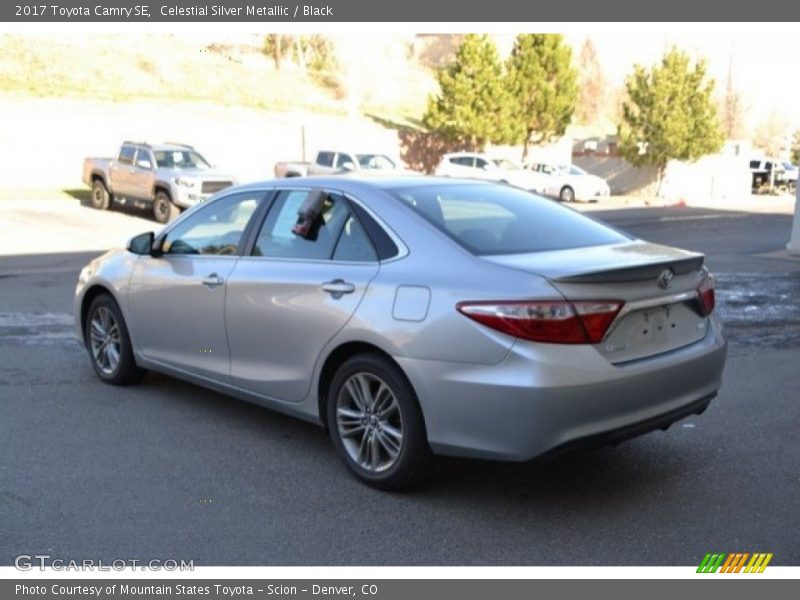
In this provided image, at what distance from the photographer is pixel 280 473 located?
4.90 meters

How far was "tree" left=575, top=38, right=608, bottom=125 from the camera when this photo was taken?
230 ft

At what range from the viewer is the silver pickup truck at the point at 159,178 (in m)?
20.6

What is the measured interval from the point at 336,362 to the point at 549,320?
1340mm

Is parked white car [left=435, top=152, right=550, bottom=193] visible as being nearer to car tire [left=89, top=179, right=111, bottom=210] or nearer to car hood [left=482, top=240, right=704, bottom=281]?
car tire [left=89, top=179, right=111, bottom=210]

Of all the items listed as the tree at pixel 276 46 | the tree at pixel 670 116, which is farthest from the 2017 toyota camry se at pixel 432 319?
the tree at pixel 276 46

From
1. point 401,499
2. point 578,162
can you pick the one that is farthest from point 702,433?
point 578,162

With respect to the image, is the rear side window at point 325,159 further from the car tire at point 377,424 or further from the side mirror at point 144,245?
the car tire at point 377,424

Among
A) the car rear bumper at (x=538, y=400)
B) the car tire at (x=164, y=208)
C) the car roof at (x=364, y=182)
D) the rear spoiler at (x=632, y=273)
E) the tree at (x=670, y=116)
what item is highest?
the tree at (x=670, y=116)

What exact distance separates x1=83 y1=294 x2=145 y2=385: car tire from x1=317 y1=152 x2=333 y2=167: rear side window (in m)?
20.5

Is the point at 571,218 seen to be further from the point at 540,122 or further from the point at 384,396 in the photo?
the point at 540,122

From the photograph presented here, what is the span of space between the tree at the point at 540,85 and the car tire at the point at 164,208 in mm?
20213

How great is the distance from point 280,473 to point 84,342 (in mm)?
2762

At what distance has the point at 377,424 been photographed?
4594 millimetres

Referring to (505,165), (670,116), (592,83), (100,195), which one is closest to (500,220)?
(100,195)
